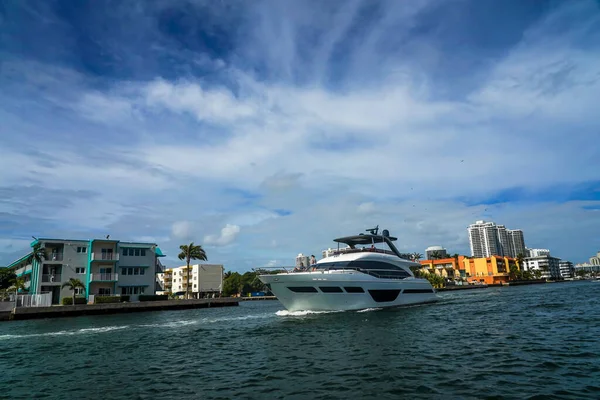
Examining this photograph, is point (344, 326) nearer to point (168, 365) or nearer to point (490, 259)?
point (168, 365)

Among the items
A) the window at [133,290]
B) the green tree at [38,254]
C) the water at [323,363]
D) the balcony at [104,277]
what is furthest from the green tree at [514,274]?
the green tree at [38,254]

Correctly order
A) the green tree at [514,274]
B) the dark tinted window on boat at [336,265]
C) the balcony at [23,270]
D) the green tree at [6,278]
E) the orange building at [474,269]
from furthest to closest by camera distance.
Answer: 1. the green tree at [514,274]
2. the orange building at [474,269]
3. the green tree at [6,278]
4. the balcony at [23,270]
5. the dark tinted window on boat at [336,265]

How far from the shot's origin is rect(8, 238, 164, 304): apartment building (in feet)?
174

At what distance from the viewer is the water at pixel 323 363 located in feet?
35.4

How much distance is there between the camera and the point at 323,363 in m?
14.0

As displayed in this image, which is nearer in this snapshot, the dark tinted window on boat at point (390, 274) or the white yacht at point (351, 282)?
the white yacht at point (351, 282)

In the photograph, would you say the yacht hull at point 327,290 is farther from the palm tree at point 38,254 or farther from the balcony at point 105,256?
the palm tree at point 38,254

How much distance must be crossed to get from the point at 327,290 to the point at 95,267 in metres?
39.2

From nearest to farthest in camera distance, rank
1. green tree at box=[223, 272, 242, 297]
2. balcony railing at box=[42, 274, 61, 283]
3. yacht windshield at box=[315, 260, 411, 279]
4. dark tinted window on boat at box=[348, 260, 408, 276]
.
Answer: yacht windshield at box=[315, 260, 411, 279], dark tinted window on boat at box=[348, 260, 408, 276], balcony railing at box=[42, 274, 61, 283], green tree at box=[223, 272, 242, 297]

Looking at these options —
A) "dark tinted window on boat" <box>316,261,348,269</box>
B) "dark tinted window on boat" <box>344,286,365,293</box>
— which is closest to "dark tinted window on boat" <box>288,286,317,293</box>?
"dark tinted window on boat" <box>344,286,365,293</box>

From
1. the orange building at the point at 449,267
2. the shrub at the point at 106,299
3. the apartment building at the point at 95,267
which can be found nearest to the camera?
the shrub at the point at 106,299

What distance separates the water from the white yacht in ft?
25.0

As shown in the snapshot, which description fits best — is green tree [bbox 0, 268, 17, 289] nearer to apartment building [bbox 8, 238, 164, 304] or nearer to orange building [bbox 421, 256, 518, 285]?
apartment building [bbox 8, 238, 164, 304]

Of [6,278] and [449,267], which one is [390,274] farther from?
[449,267]
